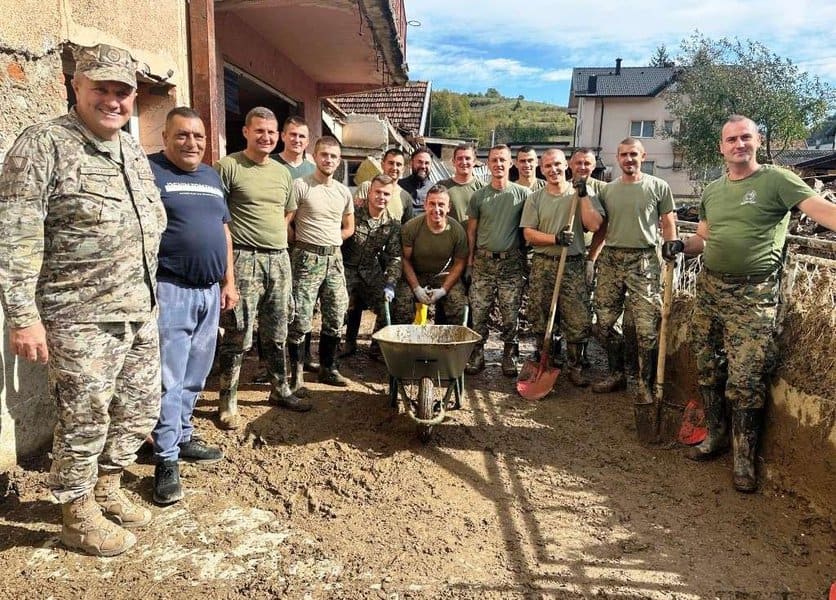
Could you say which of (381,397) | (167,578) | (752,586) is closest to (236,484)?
(167,578)

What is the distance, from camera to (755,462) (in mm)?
3490

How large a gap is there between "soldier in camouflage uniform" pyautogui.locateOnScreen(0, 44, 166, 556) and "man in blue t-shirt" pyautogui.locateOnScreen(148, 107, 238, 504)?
1.00ft

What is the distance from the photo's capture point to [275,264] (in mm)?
3746

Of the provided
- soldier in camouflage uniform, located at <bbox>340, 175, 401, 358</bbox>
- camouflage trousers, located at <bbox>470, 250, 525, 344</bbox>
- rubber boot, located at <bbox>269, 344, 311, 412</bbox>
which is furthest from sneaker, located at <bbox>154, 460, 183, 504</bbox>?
camouflage trousers, located at <bbox>470, 250, 525, 344</bbox>

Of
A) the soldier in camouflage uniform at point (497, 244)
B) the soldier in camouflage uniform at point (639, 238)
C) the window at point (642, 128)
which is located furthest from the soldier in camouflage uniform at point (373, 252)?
the window at point (642, 128)

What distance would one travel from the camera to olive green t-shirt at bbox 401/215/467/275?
5004 mm

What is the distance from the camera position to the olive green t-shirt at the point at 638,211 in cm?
443

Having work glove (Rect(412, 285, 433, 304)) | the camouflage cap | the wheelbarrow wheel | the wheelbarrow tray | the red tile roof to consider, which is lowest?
the wheelbarrow wheel

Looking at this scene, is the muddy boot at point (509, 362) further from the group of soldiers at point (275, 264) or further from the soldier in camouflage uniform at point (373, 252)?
the soldier in camouflage uniform at point (373, 252)

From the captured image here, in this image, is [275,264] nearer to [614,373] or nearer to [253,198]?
[253,198]

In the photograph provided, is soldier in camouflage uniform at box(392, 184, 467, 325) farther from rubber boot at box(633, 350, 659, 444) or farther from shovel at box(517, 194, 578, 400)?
rubber boot at box(633, 350, 659, 444)

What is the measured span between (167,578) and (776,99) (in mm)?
24762

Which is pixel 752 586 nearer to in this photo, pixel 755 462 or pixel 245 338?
pixel 755 462

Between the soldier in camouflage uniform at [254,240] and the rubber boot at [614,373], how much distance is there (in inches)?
107
